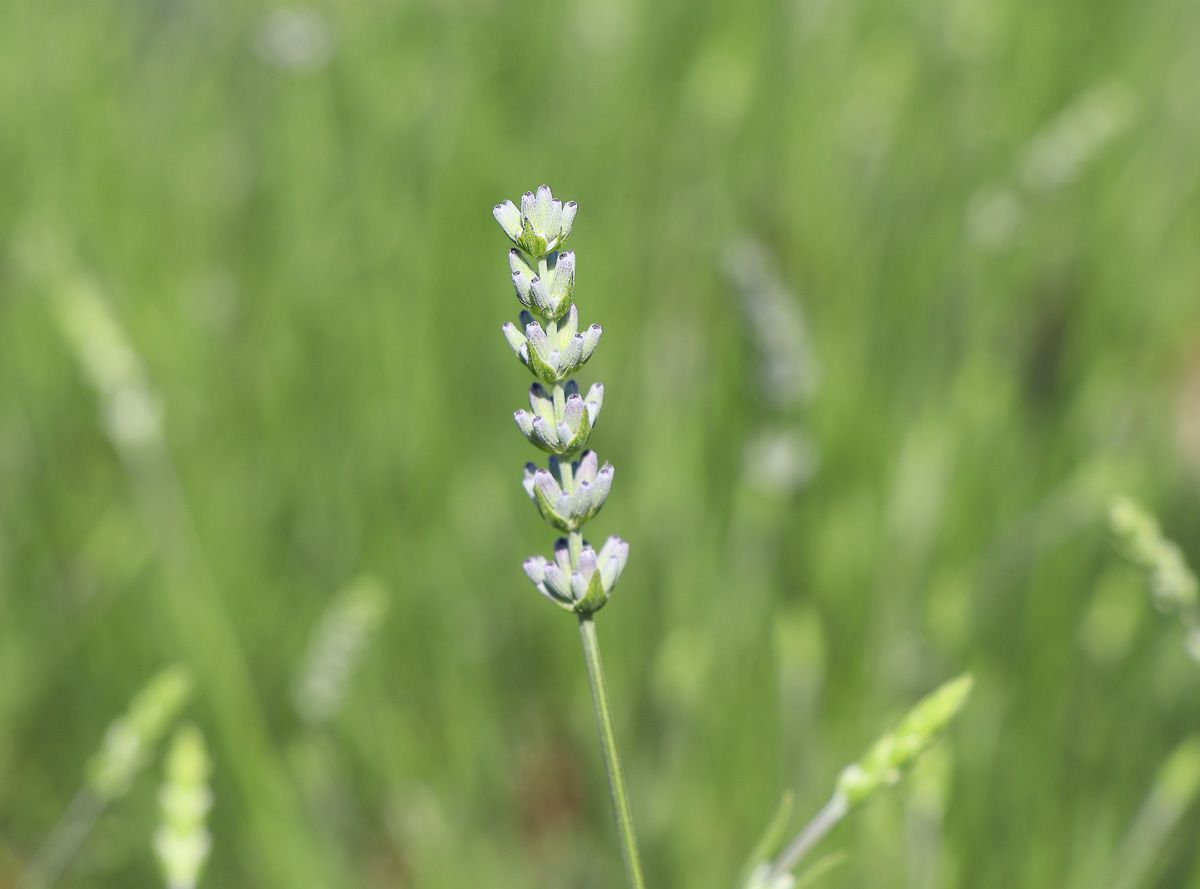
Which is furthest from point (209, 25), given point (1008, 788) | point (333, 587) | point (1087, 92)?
point (1008, 788)

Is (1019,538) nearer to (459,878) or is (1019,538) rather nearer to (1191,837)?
(1191,837)

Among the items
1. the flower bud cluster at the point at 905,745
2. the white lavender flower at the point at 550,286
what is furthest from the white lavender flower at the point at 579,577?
the flower bud cluster at the point at 905,745

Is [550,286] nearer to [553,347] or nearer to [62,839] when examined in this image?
[553,347]

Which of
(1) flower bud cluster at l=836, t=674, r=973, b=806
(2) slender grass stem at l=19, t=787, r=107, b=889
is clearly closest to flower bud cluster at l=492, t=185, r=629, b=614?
(1) flower bud cluster at l=836, t=674, r=973, b=806

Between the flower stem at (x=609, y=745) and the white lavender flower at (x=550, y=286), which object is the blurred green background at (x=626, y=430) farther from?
the white lavender flower at (x=550, y=286)

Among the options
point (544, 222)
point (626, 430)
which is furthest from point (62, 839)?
point (544, 222)

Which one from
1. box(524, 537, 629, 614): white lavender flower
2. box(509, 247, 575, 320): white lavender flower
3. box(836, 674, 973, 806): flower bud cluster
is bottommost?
box(836, 674, 973, 806): flower bud cluster

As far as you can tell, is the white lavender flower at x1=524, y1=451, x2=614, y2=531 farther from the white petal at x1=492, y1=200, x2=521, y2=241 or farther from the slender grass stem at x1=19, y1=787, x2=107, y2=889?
the slender grass stem at x1=19, y1=787, x2=107, y2=889
